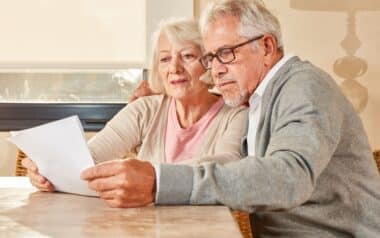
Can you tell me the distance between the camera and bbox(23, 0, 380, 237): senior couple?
4.06 ft

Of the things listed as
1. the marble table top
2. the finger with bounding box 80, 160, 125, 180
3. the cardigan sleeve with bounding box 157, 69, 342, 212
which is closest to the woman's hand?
the marble table top

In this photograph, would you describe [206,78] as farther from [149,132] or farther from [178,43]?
[149,132]

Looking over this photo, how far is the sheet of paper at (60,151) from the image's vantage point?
138 centimetres

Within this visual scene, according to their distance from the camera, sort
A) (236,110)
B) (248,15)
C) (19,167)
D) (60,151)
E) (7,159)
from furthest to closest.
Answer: (7,159) → (19,167) → (236,110) → (248,15) → (60,151)

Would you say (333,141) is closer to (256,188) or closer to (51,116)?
(256,188)

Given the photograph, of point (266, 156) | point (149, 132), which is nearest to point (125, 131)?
point (149, 132)

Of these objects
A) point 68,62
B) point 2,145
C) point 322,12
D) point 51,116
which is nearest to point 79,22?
point 68,62

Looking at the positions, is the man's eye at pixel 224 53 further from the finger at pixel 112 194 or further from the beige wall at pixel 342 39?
the beige wall at pixel 342 39

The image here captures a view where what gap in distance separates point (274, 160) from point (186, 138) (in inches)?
36.9

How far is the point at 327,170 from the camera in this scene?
1.48m

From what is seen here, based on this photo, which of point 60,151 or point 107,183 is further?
point 60,151

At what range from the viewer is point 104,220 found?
1.20 meters

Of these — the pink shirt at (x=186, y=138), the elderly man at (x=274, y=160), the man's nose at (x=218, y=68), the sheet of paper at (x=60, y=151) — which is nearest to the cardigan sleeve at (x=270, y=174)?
the elderly man at (x=274, y=160)

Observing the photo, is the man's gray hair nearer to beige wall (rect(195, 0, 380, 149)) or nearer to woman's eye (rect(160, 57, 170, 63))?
woman's eye (rect(160, 57, 170, 63))
